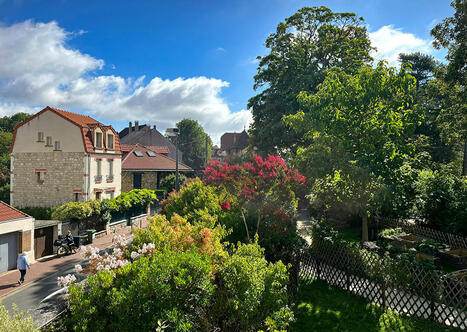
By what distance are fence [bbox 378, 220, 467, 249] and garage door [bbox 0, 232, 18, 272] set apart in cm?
2350

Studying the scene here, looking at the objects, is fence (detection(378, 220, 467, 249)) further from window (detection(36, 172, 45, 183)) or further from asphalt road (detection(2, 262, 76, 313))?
window (detection(36, 172, 45, 183))

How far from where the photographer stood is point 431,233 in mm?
16172

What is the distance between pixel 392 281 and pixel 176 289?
25.1 feet

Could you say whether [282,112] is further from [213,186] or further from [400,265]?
[400,265]

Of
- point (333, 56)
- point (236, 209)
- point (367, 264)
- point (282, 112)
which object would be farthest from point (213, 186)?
point (333, 56)

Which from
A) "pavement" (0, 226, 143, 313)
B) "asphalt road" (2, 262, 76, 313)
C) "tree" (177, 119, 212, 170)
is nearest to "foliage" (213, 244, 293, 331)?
"pavement" (0, 226, 143, 313)

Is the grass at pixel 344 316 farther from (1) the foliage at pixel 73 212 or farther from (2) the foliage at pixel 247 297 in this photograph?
(1) the foliage at pixel 73 212

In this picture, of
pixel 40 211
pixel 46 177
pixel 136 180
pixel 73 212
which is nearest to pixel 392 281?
pixel 73 212

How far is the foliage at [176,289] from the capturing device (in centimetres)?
492

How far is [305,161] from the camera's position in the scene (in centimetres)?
1545

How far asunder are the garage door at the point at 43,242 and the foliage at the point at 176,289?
57.3 feet

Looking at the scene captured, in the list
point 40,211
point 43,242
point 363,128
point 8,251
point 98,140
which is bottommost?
point 43,242

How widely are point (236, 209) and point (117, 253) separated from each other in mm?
7361

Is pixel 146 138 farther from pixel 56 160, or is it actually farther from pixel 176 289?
pixel 176 289
